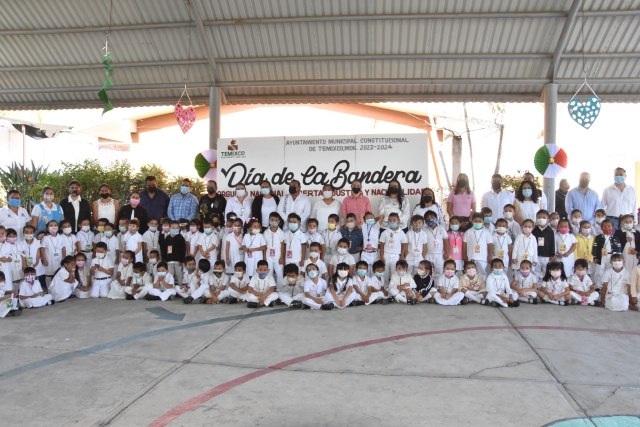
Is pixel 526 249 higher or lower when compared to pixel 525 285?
higher

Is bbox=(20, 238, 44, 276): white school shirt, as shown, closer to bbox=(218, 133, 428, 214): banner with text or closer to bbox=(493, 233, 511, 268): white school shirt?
bbox=(218, 133, 428, 214): banner with text

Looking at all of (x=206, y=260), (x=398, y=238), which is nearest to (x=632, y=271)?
(x=398, y=238)

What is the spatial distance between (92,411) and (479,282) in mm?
5787

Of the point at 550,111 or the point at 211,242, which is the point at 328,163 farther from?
the point at 550,111

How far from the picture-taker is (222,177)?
10.2 meters

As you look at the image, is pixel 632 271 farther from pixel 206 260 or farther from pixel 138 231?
pixel 138 231

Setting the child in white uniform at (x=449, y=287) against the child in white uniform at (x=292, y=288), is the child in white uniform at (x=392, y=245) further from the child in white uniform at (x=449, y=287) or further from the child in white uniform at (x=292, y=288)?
the child in white uniform at (x=292, y=288)

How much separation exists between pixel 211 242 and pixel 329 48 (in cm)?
515

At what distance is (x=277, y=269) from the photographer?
28.3 ft

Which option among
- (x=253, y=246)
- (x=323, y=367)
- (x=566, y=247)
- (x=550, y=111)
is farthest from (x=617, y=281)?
(x=253, y=246)

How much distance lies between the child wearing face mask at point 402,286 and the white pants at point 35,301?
205 inches

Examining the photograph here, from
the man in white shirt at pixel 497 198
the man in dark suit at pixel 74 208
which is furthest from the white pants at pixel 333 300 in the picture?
the man in dark suit at pixel 74 208

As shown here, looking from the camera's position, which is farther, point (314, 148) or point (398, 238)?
point (314, 148)

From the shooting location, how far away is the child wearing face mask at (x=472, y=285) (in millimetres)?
7875
